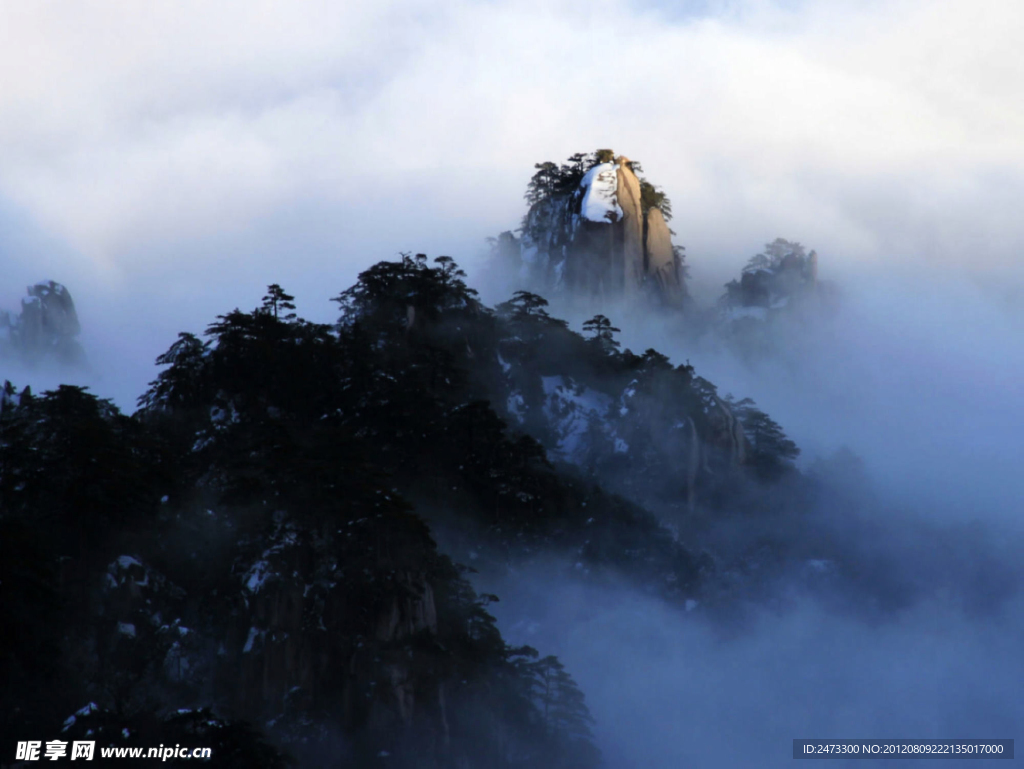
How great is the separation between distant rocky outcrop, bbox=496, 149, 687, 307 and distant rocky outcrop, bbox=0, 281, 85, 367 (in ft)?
186

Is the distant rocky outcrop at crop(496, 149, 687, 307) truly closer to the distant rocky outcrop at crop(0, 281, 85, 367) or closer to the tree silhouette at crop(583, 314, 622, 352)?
the tree silhouette at crop(583, 314, 622, 352)

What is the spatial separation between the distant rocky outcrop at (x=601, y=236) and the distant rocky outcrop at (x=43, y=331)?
2236 inches

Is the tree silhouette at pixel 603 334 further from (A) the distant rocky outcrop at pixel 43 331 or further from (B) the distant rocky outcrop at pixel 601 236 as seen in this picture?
(A) the distant rocky outcrop at pixel 43 331

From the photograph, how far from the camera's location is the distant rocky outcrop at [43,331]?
134 metres

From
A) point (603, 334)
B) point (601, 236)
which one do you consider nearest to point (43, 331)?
point (601, 236)

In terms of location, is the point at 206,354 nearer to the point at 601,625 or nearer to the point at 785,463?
the point at 601,625

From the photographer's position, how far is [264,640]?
5309 centimetres

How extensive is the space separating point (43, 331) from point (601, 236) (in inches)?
2716

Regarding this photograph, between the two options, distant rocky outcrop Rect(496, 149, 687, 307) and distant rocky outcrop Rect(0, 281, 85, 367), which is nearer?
distant rocky outcrop Rect(496, 149, 687, 307)

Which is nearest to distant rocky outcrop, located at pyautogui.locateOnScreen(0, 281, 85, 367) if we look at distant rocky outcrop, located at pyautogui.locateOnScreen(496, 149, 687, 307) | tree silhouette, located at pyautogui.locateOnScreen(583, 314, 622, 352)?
distant rocky outcrop, located at pyautogui.locateOnScreen(496, 149, 687, 307)

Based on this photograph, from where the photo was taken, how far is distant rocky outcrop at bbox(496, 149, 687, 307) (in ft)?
365

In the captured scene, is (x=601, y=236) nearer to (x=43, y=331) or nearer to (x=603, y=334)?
(x=603, y=334)

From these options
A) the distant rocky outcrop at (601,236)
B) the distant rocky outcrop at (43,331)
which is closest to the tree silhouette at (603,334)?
the distant rocky outcrop at (601,236)

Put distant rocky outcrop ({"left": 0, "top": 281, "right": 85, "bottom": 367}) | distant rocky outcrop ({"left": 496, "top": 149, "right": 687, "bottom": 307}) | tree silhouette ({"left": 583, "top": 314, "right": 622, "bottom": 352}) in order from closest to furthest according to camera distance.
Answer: tree silhouette ({"left": 583, "top": 314, "right": 622, "bottom": 352}), distant rocky outcrop ({"left": 496, "top": 149, "right": 687, "bottom": 307}), distant rocky outcrop ({"left": 0, "top": 281, "right": 85, "bottom": 367})
